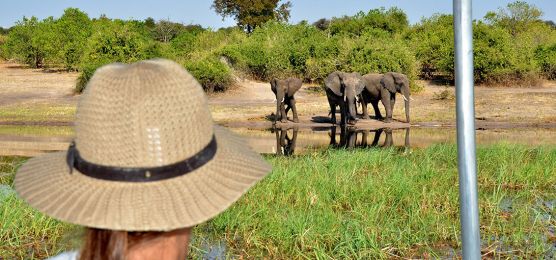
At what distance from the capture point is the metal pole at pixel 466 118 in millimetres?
1312

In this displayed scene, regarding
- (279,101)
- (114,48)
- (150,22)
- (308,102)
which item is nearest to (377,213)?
(279,101)

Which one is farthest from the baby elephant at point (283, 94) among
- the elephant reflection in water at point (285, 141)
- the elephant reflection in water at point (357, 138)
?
the elephant reflection in water at point (357, 138)

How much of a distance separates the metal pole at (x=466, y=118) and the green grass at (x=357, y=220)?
2895 mm

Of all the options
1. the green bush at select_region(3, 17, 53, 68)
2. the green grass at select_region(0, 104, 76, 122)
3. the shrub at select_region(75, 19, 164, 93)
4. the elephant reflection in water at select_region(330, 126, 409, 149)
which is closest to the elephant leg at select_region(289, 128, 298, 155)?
the elephant reflection in water at select_region(330, 126, 409, 149)

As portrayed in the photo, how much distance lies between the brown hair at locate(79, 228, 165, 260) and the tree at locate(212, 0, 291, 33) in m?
36.6

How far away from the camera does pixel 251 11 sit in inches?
1512

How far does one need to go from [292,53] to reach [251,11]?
47.0ft

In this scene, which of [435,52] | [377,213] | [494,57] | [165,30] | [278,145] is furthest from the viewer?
[165,30]

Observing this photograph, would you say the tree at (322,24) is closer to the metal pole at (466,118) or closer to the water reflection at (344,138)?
the water reflection at (344,138)

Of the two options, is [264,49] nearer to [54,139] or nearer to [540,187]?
[54,139]

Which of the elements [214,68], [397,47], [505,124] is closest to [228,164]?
[505,124]

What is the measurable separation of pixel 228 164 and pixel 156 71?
0.20 meters

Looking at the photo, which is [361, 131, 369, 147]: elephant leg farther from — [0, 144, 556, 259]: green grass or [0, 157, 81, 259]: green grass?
[0, 157, 81, 259]: green grass

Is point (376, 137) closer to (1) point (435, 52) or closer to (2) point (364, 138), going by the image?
(2) point (364, 138)
